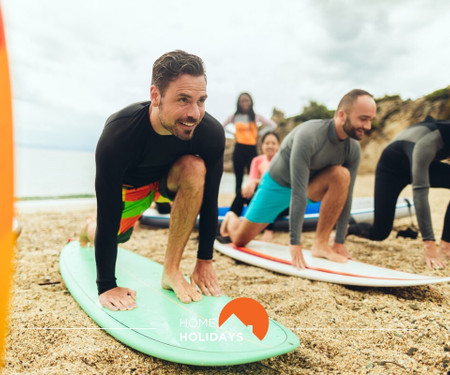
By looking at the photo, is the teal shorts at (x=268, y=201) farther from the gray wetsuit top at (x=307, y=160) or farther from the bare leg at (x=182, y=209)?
the bare leg at (x=182, y=209)

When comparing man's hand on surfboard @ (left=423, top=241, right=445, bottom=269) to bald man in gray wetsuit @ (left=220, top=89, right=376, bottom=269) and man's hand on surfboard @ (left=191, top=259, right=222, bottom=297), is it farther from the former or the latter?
man's hand on surfboard @ (left=191, top=259, right=222, bottom=297)

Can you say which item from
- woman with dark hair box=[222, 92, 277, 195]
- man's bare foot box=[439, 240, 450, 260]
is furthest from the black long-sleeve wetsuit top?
woman with dark hair box=[222, 92, 277, 195]

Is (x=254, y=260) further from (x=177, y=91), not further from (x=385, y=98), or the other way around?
(x=385, y=98)

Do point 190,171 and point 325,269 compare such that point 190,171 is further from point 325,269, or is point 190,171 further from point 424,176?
point 424,176

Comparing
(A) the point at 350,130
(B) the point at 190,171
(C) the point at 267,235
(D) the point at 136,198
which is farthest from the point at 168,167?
(C) the point at 267,235

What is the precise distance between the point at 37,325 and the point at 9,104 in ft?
4.19

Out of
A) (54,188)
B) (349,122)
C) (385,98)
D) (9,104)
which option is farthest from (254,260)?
(385,98)

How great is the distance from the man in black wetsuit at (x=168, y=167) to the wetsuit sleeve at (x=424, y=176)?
1.68m

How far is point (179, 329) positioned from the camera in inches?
58.3

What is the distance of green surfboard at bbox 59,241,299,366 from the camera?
130 centimetres

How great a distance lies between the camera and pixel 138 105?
177cm

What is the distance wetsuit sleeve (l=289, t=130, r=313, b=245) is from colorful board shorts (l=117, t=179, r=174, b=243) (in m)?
0.91

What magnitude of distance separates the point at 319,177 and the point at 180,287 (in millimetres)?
1577

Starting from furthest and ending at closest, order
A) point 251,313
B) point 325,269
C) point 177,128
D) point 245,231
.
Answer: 1. point 245,231
2. point 325,269
3. point 177,128
4. point 251,313
